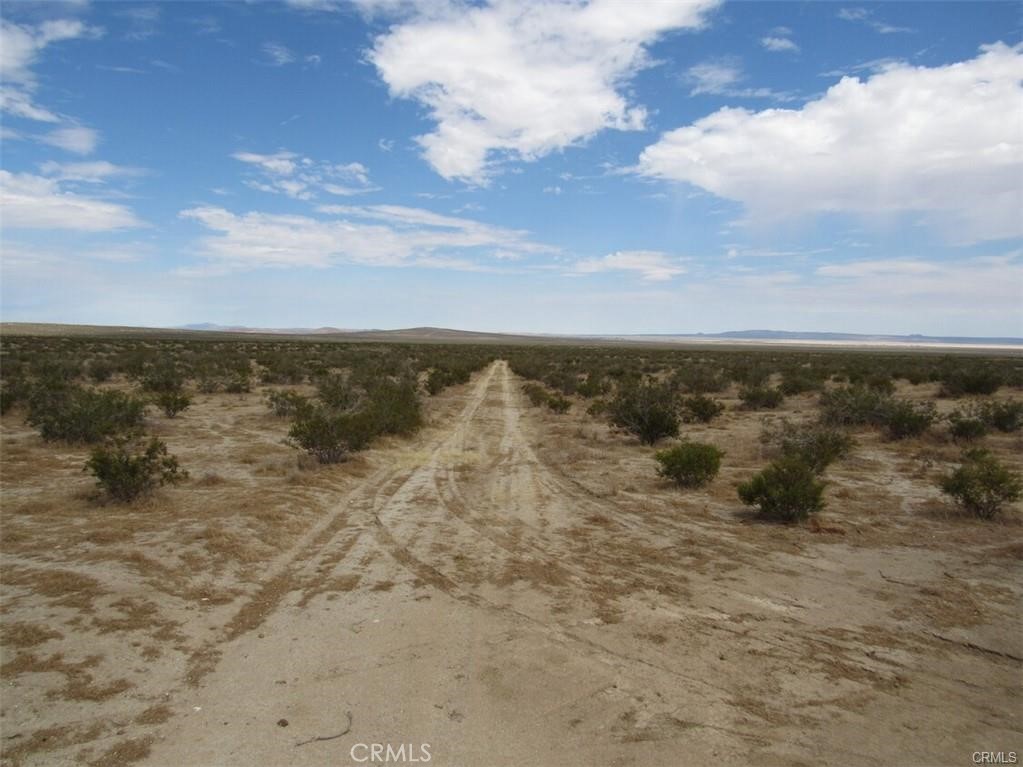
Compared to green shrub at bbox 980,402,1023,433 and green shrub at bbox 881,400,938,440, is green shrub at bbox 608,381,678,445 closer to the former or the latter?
green shrub at bbox 881,400,938,440

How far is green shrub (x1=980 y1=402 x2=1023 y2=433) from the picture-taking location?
1638 centimetres

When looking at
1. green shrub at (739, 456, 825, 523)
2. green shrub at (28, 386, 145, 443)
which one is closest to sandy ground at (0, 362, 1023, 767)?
green shrub at (739, 456, 825, 523)

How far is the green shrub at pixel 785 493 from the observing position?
9.12 metres

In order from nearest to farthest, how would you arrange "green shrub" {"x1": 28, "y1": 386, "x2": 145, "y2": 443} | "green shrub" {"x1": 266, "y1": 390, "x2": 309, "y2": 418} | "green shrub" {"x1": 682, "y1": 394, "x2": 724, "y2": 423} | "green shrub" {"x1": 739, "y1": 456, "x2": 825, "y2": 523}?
"green shrub" {"x1": 739, "y1": 456, "x2": 825, "y2": 523} < "green shrub" {"x1": 28, "y1": 386, "x2": 145, "y2": 443} < "green shrub" {"x1": 266, "y1": 390, "x2": 309, "y2": 418} < "green shrub" {"x1": 682, "y1": 394, "x2": 724, "y2": 423}

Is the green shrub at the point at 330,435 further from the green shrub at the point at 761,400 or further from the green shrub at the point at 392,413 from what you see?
the green shrub at the point at 761,400

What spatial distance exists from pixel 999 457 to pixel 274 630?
1539 cm

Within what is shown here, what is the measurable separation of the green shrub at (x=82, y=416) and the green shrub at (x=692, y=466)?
12797 mm

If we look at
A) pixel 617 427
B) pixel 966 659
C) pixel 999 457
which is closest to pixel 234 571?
pixel 966 659

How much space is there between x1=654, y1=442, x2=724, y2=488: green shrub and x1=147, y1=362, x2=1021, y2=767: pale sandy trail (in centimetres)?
275

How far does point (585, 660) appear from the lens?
17.0ft

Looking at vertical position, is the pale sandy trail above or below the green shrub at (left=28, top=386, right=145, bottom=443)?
below

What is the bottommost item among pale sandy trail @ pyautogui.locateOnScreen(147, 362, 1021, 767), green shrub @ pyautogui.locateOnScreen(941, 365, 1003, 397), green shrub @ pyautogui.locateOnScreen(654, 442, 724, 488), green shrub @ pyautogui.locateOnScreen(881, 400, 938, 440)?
pale sandy trail @ pyautogui.locateOnScreen(147, 362, 1021, 767)

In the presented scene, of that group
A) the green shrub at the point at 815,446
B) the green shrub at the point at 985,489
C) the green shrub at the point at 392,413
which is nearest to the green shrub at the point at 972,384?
the green shrub at the point at 815,446

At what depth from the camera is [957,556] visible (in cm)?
773
